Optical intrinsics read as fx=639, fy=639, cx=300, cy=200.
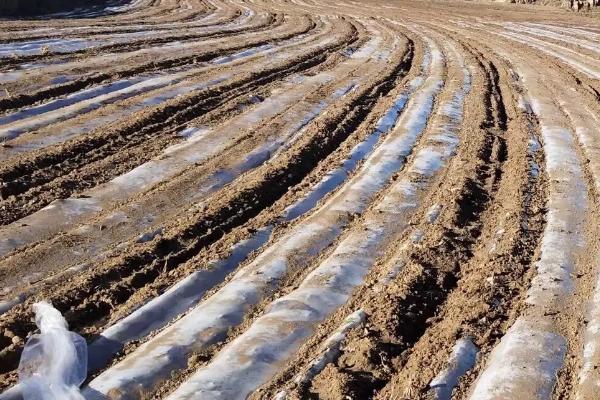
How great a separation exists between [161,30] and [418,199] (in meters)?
10.9

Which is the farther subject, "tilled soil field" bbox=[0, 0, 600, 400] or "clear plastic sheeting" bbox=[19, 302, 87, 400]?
"tilled soil field" bbox=[0, 0, 600, 400]

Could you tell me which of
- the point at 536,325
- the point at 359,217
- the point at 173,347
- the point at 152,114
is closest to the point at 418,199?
the point at 359,217

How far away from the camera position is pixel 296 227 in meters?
5.96

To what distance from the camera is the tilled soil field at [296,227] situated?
162 inches

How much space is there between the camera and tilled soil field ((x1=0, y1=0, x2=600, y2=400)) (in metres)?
4.12

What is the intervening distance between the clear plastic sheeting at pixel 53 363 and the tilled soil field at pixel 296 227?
81mm

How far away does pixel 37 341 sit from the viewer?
4121 mm

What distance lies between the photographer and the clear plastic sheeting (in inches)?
147

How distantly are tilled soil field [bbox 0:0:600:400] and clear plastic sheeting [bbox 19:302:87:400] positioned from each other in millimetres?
81

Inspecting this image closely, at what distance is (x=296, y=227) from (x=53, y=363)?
263 cm

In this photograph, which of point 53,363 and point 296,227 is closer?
point 53,363

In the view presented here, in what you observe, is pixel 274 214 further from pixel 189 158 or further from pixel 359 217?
pixel 189 158

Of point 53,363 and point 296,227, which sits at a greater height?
point 296,227

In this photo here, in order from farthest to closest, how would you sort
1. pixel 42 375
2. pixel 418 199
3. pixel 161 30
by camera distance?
pixel 161 30 → pixel 418 199 → pixel 42 375
